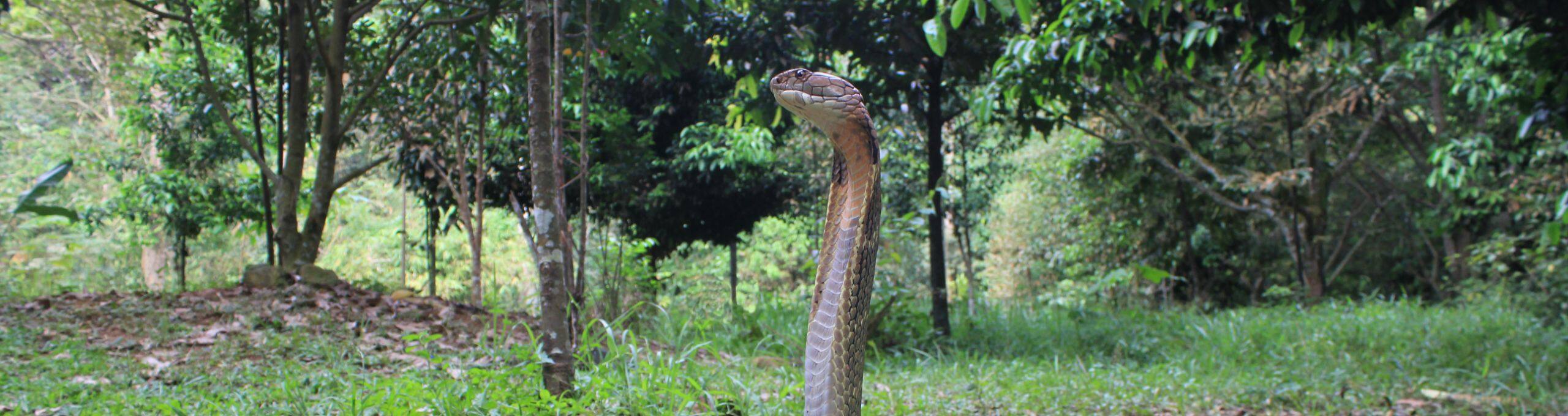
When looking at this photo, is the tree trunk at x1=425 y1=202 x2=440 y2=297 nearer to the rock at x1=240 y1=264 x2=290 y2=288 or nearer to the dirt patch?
the rock at x1=240 y1=264 x2=290 y2=288

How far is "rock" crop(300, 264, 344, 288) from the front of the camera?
550cm

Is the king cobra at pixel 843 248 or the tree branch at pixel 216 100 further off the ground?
the tree branch at pixel 216 100

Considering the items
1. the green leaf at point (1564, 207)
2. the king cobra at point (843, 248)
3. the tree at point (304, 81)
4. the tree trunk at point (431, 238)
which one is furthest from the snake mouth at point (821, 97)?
the tree trunk at point (431, 238)

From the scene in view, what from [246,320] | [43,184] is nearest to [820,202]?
[246,320]

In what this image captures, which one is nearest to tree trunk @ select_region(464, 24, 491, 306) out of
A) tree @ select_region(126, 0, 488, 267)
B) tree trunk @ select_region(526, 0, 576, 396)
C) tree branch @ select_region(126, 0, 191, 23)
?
tree @ select_region(126, 0, 488, 267)

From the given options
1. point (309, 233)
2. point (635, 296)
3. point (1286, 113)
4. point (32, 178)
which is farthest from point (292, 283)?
point (32, 178)

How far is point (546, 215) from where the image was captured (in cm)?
265

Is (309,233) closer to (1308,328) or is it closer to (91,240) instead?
(1308,328)

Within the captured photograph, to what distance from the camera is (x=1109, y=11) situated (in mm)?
4145

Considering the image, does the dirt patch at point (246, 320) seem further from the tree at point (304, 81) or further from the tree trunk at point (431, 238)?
the tree trunk at point (431, 238)

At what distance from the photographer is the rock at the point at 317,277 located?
5500 mm

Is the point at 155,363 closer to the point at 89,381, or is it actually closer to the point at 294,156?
the point at 89,381

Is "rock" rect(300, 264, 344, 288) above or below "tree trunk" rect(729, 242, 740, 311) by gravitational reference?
above

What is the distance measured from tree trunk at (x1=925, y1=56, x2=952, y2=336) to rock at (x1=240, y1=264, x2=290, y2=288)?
3.92m
